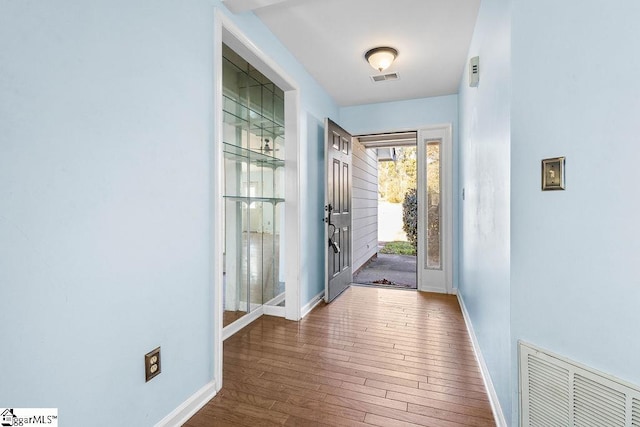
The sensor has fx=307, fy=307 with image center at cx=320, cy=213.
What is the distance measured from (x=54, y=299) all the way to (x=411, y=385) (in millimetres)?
1869

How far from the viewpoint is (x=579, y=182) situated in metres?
1.13

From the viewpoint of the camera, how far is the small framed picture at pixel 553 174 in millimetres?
1168

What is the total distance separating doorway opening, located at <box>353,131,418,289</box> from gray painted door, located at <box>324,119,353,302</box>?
2.12 feet

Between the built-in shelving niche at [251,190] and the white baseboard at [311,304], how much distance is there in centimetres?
35

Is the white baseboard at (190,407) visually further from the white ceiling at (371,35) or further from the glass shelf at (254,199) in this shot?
the white ceiling at (371,35)

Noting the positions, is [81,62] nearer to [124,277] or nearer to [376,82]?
[124,277]

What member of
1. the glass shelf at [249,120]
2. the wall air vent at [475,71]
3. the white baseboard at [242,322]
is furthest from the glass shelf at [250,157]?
the wall air vent at [475,71]

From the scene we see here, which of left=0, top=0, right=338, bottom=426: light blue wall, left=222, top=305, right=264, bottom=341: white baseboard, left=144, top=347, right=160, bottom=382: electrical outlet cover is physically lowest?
left=222, top=305, right=264, bottom=341: white baseboard

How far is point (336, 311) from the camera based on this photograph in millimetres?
3283

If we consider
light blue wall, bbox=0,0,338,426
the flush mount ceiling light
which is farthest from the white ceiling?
light blue wall, bbox=0,0,338,426

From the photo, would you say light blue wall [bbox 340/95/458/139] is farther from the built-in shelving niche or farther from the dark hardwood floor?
the dark hardwood floor

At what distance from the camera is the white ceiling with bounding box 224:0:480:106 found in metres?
2.22

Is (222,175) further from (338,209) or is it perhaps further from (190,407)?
(338,209)

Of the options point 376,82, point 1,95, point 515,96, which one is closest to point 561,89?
point 515,96
